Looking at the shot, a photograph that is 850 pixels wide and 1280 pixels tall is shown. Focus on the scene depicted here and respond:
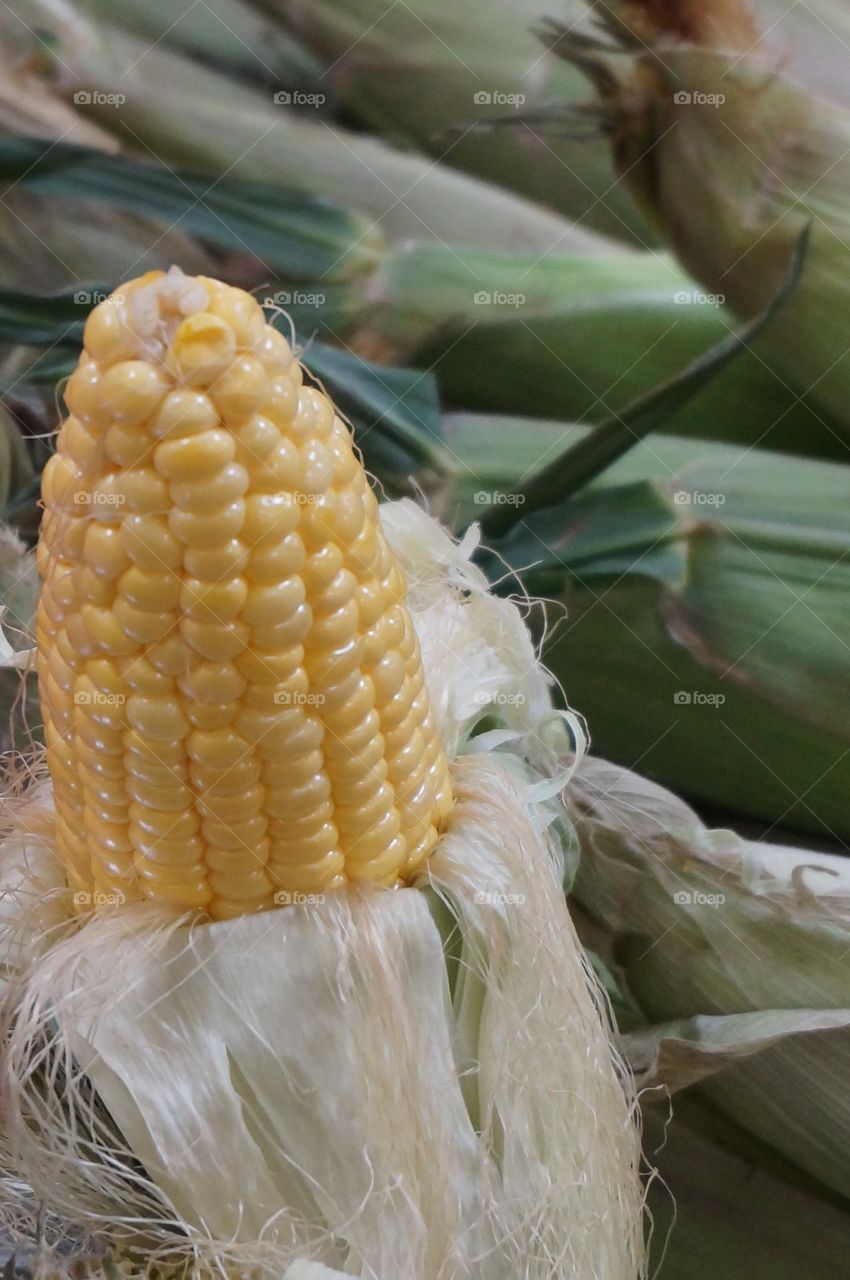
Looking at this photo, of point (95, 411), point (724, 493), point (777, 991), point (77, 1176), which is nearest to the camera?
point (95, 411)

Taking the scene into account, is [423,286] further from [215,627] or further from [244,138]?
[215,627]

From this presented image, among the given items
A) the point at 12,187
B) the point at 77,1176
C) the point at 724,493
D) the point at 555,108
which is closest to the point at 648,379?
the point at 724,493

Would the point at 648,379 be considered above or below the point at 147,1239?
above

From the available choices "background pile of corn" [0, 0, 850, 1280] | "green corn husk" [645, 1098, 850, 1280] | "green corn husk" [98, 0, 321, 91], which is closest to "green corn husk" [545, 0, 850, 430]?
"background pile of corn" [0, 0, 850, 1280]

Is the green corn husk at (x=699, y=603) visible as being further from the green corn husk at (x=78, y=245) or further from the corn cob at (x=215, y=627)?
the corn cob at (x=215, y=627)

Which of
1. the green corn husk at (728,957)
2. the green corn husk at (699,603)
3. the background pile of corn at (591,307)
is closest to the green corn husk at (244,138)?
the background pile of corn at (591,307)

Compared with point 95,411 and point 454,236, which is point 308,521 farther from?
point 454,236
